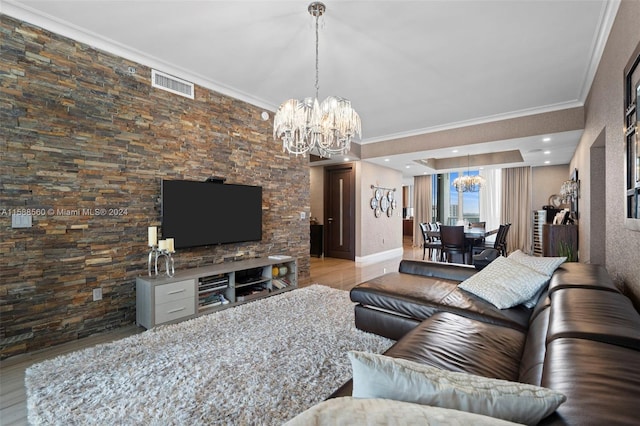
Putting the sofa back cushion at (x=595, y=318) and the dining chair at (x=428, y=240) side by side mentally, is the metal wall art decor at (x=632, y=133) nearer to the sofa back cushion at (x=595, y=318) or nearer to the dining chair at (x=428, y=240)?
the sofa back cushion at (x=595, y=318)

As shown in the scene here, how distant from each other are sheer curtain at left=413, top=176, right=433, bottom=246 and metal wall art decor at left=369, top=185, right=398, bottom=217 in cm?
225

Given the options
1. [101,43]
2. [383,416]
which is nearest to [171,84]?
[101,43]

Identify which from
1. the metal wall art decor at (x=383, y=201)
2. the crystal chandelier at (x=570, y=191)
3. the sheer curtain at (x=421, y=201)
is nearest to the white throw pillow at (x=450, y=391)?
the crystal chandelier at (x=570, y=191)

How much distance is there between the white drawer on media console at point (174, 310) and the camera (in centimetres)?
292

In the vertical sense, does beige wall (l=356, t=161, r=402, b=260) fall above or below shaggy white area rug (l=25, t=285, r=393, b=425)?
above

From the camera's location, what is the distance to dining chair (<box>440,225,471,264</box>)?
5.73 metres

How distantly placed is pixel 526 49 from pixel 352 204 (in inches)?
180

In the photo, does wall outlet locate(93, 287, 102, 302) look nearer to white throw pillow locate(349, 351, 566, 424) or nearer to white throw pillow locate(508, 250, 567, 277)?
white throw pillow locate(349, 351, 566, 424)

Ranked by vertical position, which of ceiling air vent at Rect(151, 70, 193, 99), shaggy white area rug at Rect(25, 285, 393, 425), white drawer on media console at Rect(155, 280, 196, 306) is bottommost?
shaggy white area rug at Rect(25, 285, 393, 425)

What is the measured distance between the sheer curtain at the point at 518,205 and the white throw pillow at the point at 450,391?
894 centimetres

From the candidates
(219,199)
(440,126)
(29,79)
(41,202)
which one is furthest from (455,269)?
(29,79)

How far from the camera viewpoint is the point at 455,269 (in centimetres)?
313

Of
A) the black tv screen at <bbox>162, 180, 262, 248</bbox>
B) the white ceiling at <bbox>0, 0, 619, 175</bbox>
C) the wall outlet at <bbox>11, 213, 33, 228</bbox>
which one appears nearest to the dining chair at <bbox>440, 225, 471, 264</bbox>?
the white ceiling at <bbox>0, 0, 619, 175</bbox>

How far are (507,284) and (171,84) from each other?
3.87m
